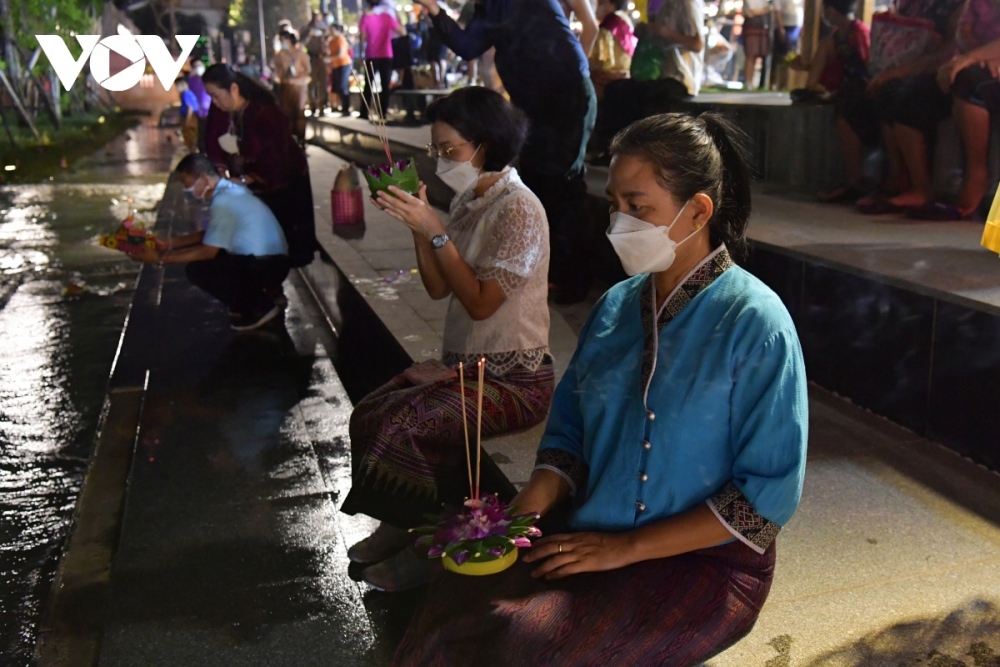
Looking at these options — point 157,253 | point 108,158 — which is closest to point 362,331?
point 157,253

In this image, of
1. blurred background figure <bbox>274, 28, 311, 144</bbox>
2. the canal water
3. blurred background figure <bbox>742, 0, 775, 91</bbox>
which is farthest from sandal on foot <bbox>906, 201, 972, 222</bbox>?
blurred background figure <bbox>742, 0, 775, 91</bbox>

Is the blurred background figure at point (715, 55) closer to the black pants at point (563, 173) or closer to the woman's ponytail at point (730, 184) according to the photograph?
the black pants at point (563, 173)

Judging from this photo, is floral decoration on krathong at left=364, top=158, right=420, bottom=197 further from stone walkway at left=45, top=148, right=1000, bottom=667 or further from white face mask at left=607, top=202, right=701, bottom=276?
white face mask at left=607, top=202, right=701, bottom=276

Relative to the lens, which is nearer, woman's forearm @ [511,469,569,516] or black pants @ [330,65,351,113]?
woman's forearm @ [511,469,569,516]

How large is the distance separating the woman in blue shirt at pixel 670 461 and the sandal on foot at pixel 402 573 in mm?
1111

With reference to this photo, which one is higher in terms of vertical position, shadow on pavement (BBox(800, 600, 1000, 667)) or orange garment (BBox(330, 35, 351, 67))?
orange garment (BBox(330, 35, 351, 67))

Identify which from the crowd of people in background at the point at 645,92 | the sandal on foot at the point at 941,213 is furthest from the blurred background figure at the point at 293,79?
the sandal on foot at the point at 941,213

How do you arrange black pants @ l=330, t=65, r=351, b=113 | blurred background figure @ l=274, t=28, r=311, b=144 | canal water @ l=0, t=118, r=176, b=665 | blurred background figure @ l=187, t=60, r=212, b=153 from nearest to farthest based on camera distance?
canal water @ l=0, t=118, r=176, b=665 < blurred background figure @ l=274, t=28, r=311, b=144 < blurred background figure @ l=187, t=60, r=212, b=153 < black pants @ l=330, t=65, r=351, b=113

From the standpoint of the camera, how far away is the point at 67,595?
316 centimetres

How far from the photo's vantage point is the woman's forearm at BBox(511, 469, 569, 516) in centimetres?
199

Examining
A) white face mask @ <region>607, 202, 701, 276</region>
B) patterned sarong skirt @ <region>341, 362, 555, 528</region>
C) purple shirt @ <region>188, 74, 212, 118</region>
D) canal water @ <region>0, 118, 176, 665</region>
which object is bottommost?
canal water @ <region>0, 118, 176, 665</region>

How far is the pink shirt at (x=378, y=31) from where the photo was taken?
40.0ft

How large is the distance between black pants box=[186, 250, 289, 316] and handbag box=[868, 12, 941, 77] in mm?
3542

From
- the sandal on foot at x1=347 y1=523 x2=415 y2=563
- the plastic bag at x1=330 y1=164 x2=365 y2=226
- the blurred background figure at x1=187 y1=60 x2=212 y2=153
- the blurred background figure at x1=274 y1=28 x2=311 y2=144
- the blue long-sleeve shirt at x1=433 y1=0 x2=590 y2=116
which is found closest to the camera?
the sandal on foot at x1=347 y1=523 x2=415 y2=563
